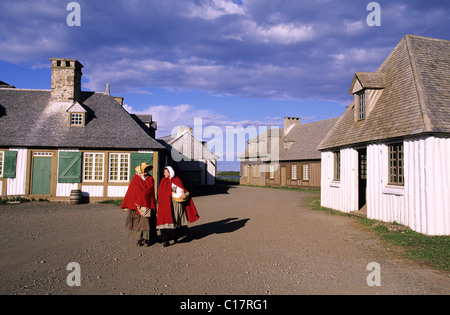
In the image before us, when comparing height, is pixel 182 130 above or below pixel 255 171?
above

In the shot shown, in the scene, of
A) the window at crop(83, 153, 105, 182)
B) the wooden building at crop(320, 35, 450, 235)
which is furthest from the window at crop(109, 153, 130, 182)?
the wooden building at crop(320, 35, 450, 235)

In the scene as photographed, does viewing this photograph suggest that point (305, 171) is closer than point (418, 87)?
No

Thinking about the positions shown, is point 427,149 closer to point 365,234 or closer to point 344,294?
point 365,234

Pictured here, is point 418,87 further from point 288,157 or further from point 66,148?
point 288,157

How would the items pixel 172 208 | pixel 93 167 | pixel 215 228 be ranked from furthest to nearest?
pixel 93 167
pixel 215 228
pixel 172 208

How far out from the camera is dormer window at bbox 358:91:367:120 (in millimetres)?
12660

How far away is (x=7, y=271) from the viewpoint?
18.5 ft

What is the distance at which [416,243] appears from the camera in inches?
306

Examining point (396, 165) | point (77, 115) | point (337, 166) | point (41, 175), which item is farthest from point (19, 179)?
point (396, 165)

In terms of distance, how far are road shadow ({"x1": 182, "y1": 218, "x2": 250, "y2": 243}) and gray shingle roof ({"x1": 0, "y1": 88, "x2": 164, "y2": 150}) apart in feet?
25.8

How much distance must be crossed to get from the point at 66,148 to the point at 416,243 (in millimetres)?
16451

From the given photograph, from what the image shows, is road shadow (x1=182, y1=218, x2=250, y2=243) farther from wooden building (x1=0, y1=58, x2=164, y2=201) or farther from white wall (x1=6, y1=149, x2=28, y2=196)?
white wall (x1=6, y1=149, x2=28, y2=196)

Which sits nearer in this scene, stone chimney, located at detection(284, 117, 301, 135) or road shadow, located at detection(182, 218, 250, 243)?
road shadow, located at detection(182, 218, 250, 243)
